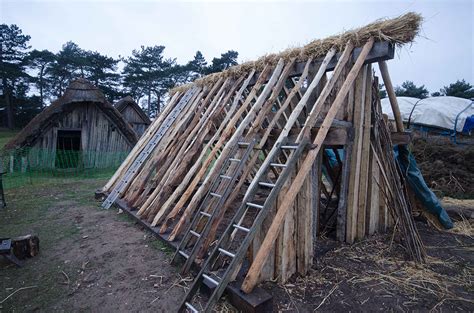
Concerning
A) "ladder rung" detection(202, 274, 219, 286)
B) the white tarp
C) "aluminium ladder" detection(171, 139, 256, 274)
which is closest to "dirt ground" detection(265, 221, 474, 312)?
"ladder rung" detection(202, 274, 219, 286)

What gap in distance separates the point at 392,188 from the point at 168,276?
388 cm

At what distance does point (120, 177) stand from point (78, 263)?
4.17 meters

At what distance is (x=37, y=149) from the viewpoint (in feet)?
37.5

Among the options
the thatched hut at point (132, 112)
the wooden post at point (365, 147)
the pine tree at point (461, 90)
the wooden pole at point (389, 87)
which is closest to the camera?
the wooden post at point (365, 147)

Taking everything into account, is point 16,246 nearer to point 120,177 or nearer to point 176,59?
point 120,177

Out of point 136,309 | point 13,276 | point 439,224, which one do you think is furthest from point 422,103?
point 13,276

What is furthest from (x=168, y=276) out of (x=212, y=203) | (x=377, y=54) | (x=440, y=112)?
(x=440, y=112)

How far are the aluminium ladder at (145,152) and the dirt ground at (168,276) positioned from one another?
164 centimetres

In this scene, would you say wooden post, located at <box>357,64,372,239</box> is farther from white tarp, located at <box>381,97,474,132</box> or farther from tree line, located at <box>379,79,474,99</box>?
tree line, located at <box>379,79,474,99</box>

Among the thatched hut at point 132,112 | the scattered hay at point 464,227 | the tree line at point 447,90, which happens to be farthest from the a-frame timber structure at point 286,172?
the tree line at point 447,90

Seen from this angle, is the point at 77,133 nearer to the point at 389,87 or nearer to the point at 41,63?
the point at 389,87

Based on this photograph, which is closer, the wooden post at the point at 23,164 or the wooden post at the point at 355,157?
the wooden post at the point at 355,157

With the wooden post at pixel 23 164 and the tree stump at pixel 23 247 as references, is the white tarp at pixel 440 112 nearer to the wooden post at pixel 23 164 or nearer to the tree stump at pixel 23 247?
the tree stump at pixel 23 247

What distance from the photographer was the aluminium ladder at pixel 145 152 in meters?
7.21
